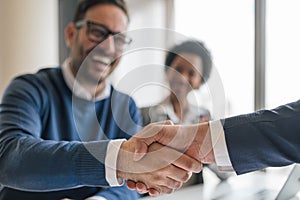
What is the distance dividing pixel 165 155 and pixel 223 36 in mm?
1701

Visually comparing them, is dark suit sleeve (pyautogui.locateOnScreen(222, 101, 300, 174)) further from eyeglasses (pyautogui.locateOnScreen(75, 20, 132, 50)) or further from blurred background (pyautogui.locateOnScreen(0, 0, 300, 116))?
blurred background (pyautogui.locateOnScreen(0, 0, 300, 116))

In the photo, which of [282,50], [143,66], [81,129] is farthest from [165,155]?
[282,50]

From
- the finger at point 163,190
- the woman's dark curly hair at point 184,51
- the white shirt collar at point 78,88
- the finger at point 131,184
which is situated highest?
the woman's dark curly hair at point 184,51

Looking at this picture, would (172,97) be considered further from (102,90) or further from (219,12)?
(219,12)

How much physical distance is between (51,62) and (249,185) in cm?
146

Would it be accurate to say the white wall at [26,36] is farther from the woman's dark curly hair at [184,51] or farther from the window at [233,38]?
the woman's dark curly hair at [184,51]

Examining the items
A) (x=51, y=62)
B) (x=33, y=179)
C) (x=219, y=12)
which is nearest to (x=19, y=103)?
(x=33, y=179)

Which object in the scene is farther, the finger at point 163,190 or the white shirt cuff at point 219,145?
the finger at point 163,190

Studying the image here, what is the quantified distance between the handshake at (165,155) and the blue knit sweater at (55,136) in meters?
0.08

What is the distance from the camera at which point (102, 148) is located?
782mm

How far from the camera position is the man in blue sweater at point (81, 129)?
78cm

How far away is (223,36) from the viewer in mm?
2367

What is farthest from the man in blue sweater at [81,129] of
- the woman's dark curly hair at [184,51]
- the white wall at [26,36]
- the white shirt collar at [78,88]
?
the white wall at [26,36]

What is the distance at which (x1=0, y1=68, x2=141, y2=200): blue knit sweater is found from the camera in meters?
0.77
